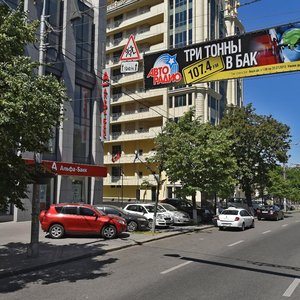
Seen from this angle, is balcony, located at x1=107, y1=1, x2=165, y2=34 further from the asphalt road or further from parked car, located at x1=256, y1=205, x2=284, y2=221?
the asphalt road

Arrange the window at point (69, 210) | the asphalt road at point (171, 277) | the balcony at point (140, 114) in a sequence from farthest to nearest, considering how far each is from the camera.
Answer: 1. the balcony at point (140, 114)
2. the window at point (69, 210)
3. the asphalt road at point (171, 277)

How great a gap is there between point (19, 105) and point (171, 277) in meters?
5.79

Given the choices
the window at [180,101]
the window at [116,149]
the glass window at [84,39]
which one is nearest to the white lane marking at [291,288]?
the glass window at [84,39]

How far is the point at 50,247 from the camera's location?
16469mm

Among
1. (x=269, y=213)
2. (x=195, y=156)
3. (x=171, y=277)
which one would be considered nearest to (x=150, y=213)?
(x=195, y=156)

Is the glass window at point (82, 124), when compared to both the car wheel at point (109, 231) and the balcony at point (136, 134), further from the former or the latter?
the balcony at point (136, 134)

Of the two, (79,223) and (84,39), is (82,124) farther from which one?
(79,223)

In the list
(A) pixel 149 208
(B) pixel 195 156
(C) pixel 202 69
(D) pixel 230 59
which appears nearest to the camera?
(D) pixel 230 59

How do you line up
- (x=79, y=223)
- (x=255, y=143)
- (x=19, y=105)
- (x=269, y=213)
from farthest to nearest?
(x=255, y=143) < (x=269, y=213) < (x=79, y=223) < (x=19, y=105)

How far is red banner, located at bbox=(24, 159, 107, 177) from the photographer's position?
28395mm

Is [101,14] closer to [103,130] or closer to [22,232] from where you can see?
[103,130]

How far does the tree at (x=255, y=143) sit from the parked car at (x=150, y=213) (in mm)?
15955

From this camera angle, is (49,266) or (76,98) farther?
(76,98)

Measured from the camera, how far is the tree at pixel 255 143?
135 ft
